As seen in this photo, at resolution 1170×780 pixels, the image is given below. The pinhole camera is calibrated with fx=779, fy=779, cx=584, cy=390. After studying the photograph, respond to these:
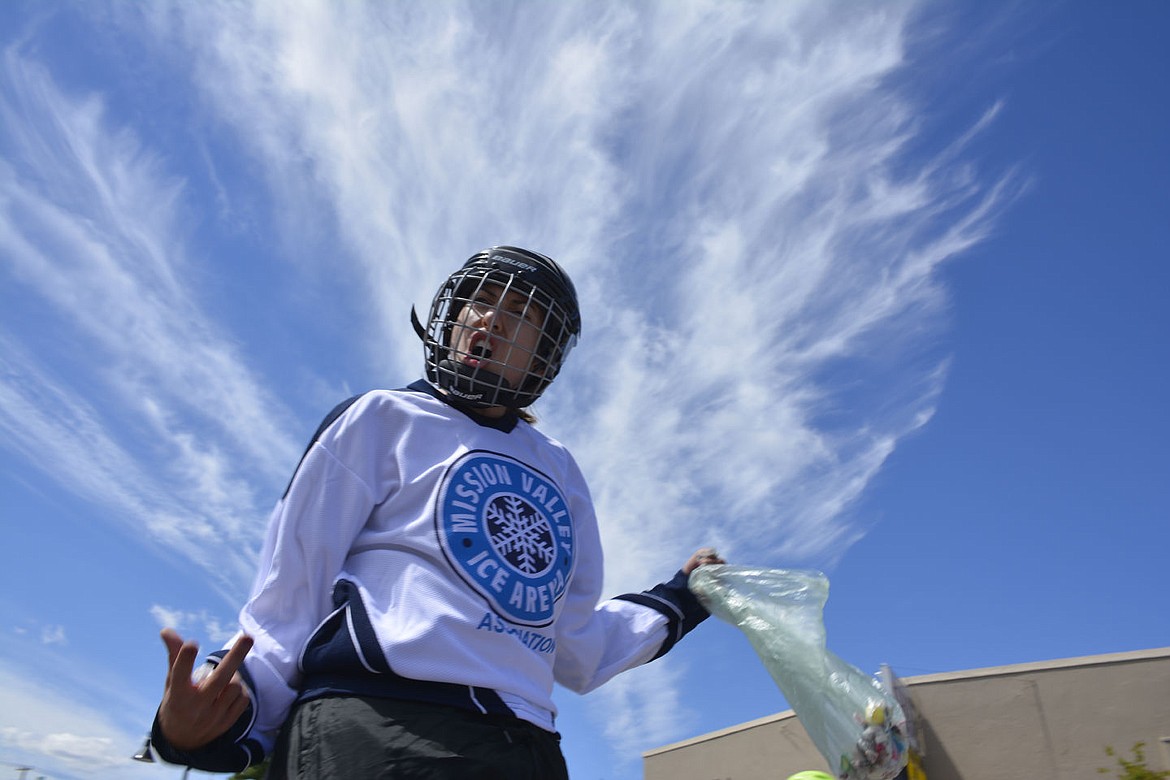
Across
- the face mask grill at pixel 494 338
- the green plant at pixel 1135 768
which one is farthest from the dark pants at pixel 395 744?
the green plant at pixel 1135 768

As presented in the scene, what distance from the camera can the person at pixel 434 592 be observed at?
1502 mm

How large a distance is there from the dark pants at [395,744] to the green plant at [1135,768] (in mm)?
12895

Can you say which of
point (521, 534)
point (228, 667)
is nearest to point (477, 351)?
point (521, 534)

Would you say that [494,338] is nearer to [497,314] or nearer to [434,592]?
[497,314]

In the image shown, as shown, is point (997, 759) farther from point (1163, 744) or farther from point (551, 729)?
point (551, 729)

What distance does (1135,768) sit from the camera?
1115 centimetres

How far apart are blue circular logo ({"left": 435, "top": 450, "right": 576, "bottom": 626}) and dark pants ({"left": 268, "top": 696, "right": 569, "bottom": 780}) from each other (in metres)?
0.28

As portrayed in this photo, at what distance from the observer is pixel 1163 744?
11930 mm

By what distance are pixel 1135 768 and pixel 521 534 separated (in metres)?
13.2

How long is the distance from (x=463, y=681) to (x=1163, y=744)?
48.0ft

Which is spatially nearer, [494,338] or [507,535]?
[507,535]

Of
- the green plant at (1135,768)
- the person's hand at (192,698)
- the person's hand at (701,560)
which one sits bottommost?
the person's hand at (192,698)

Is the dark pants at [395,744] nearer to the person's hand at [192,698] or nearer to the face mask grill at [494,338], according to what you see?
the person's hand at [192,698]

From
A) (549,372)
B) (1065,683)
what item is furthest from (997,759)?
(549,372)
